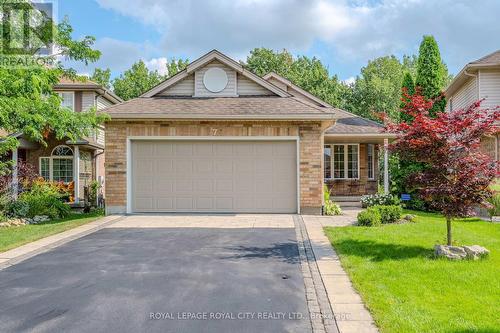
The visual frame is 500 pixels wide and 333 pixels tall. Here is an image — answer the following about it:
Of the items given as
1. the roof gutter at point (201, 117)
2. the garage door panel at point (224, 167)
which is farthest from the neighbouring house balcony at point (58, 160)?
the garage door panel at point (224, 167)

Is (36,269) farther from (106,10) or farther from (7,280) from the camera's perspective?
(106,10)

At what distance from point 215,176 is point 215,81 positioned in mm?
3769

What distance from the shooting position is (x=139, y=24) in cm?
1812

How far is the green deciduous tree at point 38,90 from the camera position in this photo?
9.07 m

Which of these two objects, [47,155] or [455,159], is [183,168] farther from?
[47,155]

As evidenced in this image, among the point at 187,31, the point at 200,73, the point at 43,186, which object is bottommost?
the point at 43,186

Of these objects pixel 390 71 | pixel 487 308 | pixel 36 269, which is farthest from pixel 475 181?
pixel 390 71

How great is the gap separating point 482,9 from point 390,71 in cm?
1851

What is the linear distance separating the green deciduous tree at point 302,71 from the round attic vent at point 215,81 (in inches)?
785

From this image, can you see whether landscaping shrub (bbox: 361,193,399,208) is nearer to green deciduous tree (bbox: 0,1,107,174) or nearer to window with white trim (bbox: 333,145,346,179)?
window with white trim (bbox: 333,145,346,179)

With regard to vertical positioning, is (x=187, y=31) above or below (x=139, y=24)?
above

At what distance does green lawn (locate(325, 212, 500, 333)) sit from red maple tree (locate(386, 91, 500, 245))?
1011 millimetres

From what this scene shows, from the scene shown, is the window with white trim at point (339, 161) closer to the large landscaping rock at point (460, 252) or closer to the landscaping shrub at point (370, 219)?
the landscaping shrub at point (370, 219)

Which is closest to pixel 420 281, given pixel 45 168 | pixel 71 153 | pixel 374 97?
pixel 71 153
